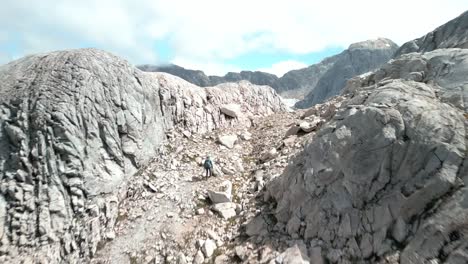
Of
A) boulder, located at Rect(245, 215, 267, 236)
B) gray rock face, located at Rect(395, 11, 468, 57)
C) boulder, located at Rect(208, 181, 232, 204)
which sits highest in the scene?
gray rock face, located at Rect(395, 11, 468, 57)

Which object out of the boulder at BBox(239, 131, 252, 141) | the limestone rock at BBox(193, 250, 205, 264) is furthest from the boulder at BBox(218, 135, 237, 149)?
the limestone rock at BBox(193, 250, 205, 264)

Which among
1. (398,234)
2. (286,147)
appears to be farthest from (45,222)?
(398,234)

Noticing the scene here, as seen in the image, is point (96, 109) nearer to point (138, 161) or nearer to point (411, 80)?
point (138, 161)

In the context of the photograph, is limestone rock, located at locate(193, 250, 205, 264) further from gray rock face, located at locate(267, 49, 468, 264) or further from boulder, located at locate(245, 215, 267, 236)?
gray rock face, located at locate(267, 49, 468, 264)

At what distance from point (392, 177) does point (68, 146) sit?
2005cm

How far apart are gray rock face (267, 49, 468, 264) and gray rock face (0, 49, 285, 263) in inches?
475

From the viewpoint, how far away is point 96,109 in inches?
819

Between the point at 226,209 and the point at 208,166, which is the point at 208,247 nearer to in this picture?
the point at 226,209

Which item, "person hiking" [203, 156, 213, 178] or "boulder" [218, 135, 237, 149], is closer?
"person hiking" [203, 156, 213, 178]

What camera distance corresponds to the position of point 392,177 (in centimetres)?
1222

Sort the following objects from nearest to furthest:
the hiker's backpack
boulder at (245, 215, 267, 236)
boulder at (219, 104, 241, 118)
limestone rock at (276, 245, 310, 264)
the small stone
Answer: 1. limestone rock at (276, 245, 310, 264)
2. boulder at (245, 215, 267, 236)
3. the small stone
4. the hiker's backpack
5. boulder at (219, 104, 241, 118)

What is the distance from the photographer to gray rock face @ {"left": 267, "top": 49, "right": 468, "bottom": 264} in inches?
403

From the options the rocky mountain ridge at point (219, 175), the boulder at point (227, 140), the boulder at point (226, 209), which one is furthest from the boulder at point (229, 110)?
the boulder at point (226, 209)

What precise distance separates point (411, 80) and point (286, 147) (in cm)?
1004
